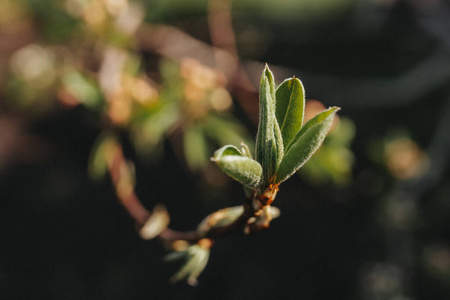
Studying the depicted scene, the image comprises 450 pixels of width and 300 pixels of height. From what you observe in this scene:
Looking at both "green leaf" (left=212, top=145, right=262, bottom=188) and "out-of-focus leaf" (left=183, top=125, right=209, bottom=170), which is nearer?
"green leaf" (left=212, top=145, right=262, bottom=188)

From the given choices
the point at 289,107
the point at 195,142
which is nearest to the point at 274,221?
the point at 195,142

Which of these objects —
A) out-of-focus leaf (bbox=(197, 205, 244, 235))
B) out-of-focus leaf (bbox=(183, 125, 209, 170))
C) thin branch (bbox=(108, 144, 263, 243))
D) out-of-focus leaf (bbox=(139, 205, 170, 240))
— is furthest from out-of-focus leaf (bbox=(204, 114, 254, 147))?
out-of-focus leaf (bbox=(197, 205, 244, 235))

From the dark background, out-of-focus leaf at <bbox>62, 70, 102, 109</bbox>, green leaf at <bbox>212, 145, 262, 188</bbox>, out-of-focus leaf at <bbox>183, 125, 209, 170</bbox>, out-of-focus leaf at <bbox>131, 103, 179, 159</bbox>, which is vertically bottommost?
the dark background

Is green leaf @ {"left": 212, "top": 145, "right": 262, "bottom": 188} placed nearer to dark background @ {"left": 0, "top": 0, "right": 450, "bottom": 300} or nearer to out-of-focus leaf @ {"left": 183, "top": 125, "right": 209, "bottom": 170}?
out-of-focus leaf @ {"left": 183, "top": 125, "right": 209, "bottom": 170}

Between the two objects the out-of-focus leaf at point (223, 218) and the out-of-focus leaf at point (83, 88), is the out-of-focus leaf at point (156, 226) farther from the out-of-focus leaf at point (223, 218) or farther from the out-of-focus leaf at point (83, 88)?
the out-of-focus leaf at point (83, 88)

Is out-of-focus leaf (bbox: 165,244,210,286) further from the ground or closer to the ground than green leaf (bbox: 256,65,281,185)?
closer to the ground

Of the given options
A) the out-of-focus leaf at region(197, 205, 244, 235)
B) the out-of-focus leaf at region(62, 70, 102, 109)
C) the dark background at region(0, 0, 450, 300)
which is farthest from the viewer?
the dark background at region(0, 0, 450, 300)
